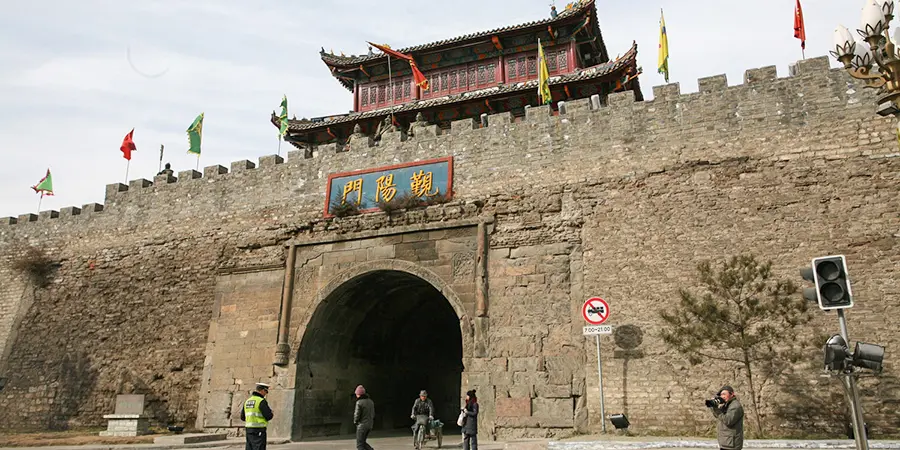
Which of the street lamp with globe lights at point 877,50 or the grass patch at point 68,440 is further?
the grass patch at point 68,440

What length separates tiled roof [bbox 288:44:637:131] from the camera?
17.9 metres

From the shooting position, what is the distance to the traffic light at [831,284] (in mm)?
5383

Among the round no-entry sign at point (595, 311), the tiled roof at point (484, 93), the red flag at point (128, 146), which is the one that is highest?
the tiled roof at point (484, 93)

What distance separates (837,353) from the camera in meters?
5.20

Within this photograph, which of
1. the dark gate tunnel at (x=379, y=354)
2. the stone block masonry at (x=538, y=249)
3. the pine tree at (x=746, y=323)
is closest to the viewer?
the pine tree at (x=746, y=323)

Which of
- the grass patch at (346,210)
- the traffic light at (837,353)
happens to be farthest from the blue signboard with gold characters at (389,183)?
the traffic light at (837,353)

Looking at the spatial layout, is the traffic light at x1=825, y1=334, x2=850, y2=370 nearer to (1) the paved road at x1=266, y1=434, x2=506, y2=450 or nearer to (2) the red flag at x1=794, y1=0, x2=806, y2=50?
(1) the paved road at x1=266, y1=434, x2=506, y2=450

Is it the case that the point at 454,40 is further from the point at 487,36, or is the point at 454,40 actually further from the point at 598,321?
Result: the point at 598,321

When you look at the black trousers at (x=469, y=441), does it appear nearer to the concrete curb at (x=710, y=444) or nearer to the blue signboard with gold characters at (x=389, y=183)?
the concrete curb at (x=710, y=444)

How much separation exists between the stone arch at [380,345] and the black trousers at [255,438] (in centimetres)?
440

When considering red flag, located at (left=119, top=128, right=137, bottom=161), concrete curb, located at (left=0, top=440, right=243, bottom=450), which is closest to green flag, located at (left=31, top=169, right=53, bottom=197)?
red flag, located at (left=119, top=128, right=137, bottom=161)

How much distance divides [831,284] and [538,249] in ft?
20.3

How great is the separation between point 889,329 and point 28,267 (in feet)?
58.3

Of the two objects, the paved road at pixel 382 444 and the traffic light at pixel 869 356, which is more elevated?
the traffic light at pixel 869 356
